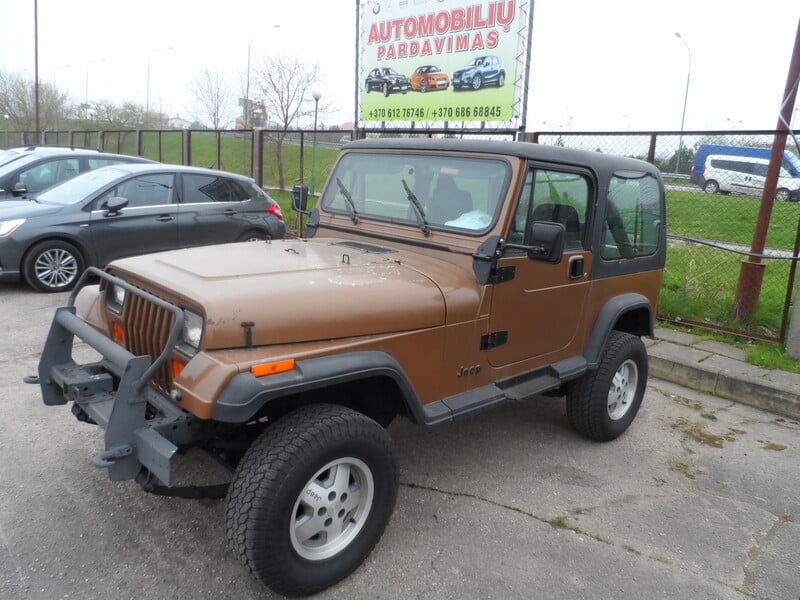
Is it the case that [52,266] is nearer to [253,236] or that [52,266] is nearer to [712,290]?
[253,236]

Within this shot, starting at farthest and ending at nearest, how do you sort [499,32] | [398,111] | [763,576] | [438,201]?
1. [398,111]
2. [499,32]
3. [438,201]
4. [763,576]

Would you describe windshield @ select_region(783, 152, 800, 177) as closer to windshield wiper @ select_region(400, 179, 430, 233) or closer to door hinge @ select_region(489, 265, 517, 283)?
door hinge @ select_region(489, 265, 517, 283)

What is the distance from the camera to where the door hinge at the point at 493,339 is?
3.40m

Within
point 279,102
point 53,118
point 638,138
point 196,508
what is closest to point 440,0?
point 638,138

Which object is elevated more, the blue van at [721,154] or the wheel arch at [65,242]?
the blue van at [721,154]

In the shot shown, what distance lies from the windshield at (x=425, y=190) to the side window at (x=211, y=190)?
488 cm

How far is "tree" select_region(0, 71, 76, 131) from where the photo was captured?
33.1 m

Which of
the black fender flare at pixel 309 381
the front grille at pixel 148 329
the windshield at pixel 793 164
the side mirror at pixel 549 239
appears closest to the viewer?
the black fender flare at pixel 309 381

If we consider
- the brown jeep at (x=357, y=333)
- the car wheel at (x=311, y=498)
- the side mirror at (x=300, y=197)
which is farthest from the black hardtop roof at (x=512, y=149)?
the car wheel at (x=311, y=498)

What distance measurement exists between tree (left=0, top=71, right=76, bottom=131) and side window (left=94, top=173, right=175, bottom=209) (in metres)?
28.9

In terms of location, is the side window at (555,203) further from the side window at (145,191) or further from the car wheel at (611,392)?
the side window at (145,191)

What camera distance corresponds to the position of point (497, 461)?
404cm

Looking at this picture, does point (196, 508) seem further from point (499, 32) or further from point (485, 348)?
point (499, 32)

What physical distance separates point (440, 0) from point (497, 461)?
22.1ft
